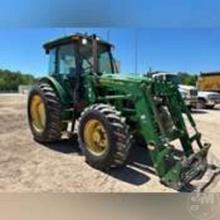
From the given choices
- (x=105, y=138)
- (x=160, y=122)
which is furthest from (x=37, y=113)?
(x=160, y=122)

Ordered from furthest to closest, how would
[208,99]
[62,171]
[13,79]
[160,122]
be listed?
[208,99], [13,79], [62,171], [160,122]

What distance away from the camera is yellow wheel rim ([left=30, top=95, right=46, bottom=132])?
525 cm

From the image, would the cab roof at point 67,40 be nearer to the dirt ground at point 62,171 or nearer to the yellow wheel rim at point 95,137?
the yellow wheel rim at point 95,137

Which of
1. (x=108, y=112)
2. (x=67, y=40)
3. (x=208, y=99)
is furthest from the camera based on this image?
(x=208, y=99)

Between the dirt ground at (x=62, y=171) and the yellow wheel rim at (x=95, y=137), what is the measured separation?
220 millimetres

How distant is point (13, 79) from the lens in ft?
14.5

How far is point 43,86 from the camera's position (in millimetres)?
5016

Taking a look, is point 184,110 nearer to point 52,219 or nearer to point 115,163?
point 115,163

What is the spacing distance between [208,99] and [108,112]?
8640 mm

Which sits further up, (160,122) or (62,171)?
(160,122)

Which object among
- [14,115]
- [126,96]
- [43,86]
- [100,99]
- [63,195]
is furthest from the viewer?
[14,115]

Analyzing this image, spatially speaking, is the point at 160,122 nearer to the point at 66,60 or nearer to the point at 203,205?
the point at 203,205

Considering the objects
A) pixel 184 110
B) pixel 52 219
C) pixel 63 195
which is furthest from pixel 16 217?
pixel 184 110

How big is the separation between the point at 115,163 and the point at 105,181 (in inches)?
9.0
